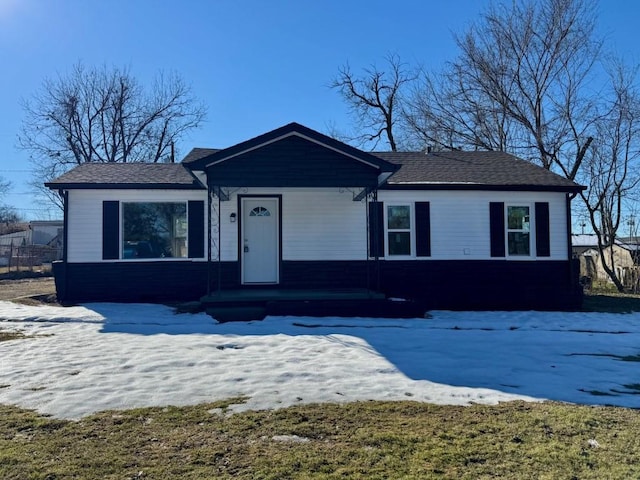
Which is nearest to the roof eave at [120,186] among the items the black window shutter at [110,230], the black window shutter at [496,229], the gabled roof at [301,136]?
the black window shutter at [110,230]

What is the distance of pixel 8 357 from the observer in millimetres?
6090

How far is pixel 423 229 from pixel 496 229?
1.81 meters

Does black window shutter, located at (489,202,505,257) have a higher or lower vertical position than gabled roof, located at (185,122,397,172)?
lower

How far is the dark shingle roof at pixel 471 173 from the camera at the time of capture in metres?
11.3

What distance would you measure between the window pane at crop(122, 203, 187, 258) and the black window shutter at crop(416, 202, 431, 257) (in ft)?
18.2

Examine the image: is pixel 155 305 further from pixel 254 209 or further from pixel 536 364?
pixel 536 364

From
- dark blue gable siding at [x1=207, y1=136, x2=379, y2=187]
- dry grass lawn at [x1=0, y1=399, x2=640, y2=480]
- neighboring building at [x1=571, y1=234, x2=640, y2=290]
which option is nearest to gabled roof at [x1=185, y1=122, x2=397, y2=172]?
dark blue gable siding at [x1=207, y1=136, x2=379, y2=187]

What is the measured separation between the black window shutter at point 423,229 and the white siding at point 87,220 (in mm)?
6331

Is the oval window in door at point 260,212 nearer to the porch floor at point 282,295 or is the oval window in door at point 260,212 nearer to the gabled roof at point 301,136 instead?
the porch floor at point 282,295

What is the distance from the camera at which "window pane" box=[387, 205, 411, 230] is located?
11.4 meters

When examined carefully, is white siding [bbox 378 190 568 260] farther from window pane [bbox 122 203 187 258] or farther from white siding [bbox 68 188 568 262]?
window pane [bbox 122 203 187 258]

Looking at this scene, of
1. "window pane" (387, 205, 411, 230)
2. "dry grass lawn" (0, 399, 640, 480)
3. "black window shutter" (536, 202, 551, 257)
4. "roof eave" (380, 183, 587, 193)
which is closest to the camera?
"dry grass lawn" (0, 399, 640, 480)

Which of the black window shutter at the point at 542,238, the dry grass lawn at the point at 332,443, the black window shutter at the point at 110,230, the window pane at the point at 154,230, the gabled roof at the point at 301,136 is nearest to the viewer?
the dry grass lawn at the point at 332,443

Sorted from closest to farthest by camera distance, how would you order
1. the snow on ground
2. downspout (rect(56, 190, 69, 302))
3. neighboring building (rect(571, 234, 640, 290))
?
1. the snow on ground
2. downspout (rect(56, 190, 69, 302))
3. neighboring building (rect(571, 234, 640, 290))
